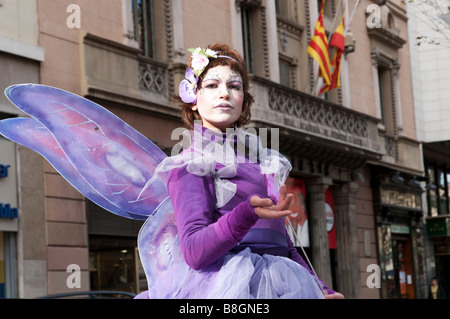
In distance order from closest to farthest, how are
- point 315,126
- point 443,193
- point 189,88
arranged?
1. point 189,88
2. point 315,126
3. point 443,193

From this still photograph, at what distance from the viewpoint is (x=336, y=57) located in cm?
2088

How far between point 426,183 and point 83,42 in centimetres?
1832

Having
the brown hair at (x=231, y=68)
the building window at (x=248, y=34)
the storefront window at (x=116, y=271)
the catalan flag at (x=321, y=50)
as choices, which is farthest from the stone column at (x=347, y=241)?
the brown hair at (x=231, y=68)

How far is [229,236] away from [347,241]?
20.2 m

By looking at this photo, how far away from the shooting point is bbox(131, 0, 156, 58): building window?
51.3 ft

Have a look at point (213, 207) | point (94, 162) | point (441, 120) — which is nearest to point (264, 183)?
point (213, 207)

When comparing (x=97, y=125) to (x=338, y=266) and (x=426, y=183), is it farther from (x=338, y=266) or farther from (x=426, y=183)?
(x=426, y=183)

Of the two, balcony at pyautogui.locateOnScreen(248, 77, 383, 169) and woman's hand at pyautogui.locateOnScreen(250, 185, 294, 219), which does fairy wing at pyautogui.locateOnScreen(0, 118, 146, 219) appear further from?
balcony at pyautogui.locateOnScreen(248, 77, 383, 169)

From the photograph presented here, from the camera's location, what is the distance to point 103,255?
13805 millimetres

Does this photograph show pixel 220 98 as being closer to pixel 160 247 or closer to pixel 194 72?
pixel 194 72

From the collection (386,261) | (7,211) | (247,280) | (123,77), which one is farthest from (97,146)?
(386,261)

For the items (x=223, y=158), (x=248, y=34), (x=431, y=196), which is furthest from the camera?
(x=431, y=196)

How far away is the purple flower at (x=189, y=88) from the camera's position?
3074 millimetres

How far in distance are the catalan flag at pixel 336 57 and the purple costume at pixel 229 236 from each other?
17.5 m
